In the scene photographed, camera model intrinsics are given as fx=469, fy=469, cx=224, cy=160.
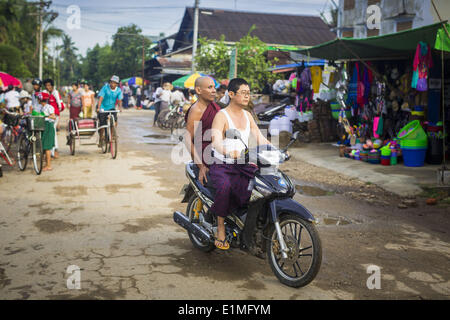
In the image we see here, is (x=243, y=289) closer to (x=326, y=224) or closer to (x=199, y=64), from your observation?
(x=326, y=224)

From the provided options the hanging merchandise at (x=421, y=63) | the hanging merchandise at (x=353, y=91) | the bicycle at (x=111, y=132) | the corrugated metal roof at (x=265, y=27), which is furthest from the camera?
the corrugated metal roof at (x=265, y=27)

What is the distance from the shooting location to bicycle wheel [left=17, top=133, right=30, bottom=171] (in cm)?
997

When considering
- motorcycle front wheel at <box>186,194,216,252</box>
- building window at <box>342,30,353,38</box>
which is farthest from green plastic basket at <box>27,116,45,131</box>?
building window at <box>342,30,353,38</box>

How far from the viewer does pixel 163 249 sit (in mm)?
5164

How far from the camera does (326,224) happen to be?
6406 millimetres

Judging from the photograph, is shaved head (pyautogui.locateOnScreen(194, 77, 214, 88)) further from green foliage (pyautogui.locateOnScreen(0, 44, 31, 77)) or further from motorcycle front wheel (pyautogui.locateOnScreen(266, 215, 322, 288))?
green foliage (pyautogui.locateOnScreen(0, 44, 31, 77))

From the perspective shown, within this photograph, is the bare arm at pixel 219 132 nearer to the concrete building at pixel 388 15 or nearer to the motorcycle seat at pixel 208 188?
the motorcycle seat at pixel 208 188

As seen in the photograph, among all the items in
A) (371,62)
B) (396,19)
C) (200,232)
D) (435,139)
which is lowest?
(200,232)

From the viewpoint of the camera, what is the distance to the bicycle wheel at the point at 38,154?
959cm

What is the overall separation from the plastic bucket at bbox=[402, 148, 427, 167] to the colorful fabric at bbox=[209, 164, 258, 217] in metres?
7.76

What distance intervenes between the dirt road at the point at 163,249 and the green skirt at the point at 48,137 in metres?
1.26

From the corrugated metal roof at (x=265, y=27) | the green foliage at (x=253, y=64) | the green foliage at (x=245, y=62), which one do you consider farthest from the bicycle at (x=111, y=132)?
the corrugated metal roof at (x=265, y=27)

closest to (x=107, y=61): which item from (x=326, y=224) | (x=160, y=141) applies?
(x=160, y=141)
